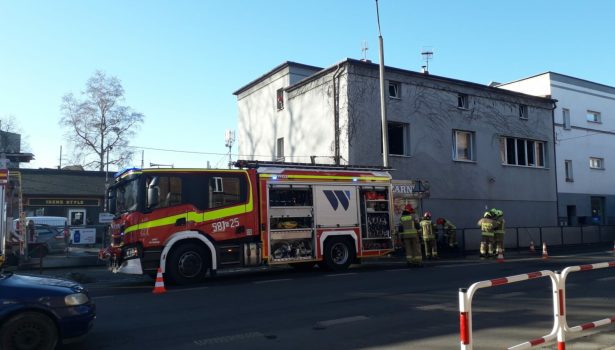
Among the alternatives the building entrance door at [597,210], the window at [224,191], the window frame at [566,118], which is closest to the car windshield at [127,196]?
the window at [224,191]

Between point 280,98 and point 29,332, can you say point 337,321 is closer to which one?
point 29,332

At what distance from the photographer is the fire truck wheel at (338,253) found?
14414mm

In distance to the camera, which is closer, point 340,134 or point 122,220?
point 122,220

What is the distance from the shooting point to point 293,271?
15109 mm

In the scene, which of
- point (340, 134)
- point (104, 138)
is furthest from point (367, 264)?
point (104, 138)

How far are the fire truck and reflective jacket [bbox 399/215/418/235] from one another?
16.9 inches

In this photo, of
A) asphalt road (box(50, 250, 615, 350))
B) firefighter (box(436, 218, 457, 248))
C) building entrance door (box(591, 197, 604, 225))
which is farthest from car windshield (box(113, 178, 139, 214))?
building entrance door (box(591, 197, 604, 225))

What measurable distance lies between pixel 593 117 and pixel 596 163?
9.25ft

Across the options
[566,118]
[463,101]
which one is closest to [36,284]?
[463,101]

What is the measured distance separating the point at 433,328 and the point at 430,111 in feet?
58.3

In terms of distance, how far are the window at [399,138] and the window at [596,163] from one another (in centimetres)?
1479

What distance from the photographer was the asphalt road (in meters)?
6.59

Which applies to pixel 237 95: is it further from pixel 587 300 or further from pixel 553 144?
pixel 587 300

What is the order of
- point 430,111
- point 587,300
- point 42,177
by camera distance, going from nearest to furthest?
point 587,300 → point 430,111 → point 42,177
